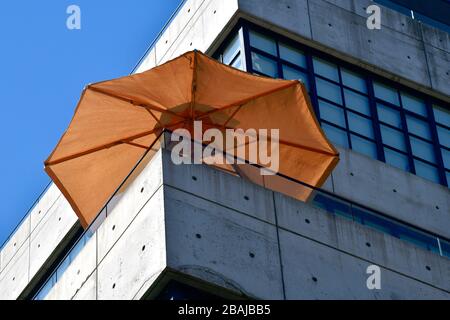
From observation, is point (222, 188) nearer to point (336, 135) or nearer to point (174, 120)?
point (174, 120)

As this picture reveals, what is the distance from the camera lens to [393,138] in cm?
3947

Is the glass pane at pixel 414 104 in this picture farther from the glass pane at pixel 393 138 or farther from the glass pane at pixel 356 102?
the glass pane at pixel 356 102

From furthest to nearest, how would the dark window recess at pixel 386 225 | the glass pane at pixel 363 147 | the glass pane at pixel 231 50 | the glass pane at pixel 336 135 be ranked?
1. the glass pane at pixel 231 50
2. the glass pane at pixel 363 147
3. the glass pane at pixel 336 135
4. the dark window recess at pixel 386 225

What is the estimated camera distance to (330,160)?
3209 centimetres

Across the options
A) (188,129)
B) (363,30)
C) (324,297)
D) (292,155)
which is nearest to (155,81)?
(188,129)

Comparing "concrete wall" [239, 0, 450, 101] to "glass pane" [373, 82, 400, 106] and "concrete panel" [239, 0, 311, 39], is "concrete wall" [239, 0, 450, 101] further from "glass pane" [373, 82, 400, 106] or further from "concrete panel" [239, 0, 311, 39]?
"glass pane" [373, 82, 400, 106]

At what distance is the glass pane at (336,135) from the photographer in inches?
1491

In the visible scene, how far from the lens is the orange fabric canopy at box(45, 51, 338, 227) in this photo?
101 ft

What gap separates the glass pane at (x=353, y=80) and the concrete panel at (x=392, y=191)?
293 cm

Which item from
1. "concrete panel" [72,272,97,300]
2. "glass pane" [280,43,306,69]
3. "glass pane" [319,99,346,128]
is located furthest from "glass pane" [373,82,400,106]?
"concrete panel" [72,272,97,300]

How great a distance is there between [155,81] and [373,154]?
30.0 feet

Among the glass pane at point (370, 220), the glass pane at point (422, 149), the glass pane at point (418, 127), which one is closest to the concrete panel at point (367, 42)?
the glass pane at point (418, 127)

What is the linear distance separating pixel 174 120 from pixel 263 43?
8099 mm
